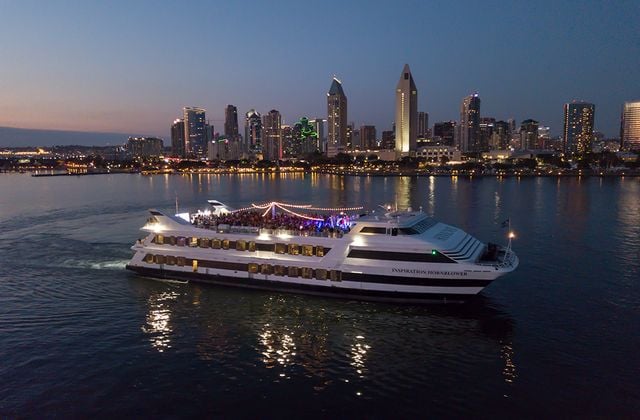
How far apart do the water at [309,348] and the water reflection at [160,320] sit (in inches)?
3.8

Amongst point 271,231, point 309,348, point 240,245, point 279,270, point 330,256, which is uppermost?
point 271,231

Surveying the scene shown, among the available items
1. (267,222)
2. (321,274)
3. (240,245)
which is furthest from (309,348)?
(267,222)

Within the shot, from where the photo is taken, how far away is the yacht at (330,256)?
73.5 ft

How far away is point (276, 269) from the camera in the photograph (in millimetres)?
25547

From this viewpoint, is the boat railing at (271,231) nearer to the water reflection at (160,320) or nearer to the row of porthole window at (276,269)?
the row of porthole window at (276,269)

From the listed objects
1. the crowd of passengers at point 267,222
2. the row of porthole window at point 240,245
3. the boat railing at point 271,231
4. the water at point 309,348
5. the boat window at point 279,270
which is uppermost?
the crowd of passengers at point 267,222

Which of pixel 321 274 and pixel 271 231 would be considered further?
pixel 271 231

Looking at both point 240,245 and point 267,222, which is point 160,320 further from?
point 267,222

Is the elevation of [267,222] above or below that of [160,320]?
above

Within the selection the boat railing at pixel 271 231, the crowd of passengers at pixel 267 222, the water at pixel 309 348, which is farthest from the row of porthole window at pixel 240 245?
the water at pixel 309 348

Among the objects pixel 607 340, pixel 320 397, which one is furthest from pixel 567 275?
pixel 320 397

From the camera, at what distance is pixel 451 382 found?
16594 mm

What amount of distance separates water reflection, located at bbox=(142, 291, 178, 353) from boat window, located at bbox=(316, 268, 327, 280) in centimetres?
757

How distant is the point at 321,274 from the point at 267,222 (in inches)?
193
